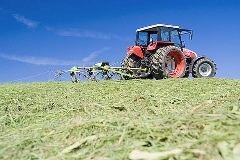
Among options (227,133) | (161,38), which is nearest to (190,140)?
(227,133)

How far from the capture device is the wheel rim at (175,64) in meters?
14.4

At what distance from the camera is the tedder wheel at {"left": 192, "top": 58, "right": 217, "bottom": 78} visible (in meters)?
15.4

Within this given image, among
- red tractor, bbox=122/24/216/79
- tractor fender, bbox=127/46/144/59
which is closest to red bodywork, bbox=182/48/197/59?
red tractor, bbox=122/24/216/79

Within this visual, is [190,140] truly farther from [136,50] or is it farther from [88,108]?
[136,50]

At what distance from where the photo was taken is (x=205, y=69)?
15867 mm

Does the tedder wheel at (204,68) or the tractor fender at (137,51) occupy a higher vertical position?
the tractor fender at (137,51)

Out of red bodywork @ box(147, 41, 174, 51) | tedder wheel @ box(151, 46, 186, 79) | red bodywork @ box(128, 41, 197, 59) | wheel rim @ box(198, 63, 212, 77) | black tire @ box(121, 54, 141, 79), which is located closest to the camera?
tedder wheel @ box(151, 46, 186, 79)

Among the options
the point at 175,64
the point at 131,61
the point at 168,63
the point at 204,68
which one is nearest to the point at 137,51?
the point at 131,61

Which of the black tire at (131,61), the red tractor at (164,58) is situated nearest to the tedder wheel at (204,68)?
the red tractor at (164,58)

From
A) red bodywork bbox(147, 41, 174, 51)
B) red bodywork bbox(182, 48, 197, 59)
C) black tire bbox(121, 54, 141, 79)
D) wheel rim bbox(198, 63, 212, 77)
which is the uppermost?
red bodywork bbox(147, 41, 174, 51)

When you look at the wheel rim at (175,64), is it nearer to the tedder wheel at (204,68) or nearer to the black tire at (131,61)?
the tedder wheel at (204,68)

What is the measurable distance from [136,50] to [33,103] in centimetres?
862

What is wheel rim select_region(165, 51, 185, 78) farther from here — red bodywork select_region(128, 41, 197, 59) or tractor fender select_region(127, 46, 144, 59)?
tractor fender select_region(127, 46, 144, 59)

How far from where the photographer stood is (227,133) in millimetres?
3092
